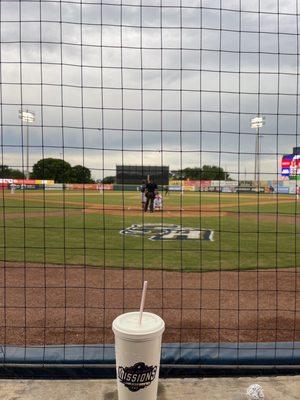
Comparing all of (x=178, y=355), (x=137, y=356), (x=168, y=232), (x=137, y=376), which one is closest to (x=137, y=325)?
(x=137, y=356)

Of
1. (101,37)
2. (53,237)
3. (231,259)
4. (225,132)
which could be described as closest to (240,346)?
(225,132)

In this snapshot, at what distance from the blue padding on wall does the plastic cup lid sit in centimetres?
96

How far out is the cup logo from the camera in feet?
10.1

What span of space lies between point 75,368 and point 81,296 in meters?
2.59

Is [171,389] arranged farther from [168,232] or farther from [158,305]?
[168,232]

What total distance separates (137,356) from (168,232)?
1136 cm

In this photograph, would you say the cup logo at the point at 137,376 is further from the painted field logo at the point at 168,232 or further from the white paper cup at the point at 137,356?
the painted field logo at the point at 168,232

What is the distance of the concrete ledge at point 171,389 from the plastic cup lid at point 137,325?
74 cm

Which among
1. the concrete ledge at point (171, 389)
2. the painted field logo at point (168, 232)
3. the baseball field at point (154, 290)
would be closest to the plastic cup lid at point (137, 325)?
the concrete ledge at point (171, 389)

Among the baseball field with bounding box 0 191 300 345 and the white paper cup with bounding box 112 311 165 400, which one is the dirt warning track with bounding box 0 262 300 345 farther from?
the white paper cup with bounding box 112 311 165 400

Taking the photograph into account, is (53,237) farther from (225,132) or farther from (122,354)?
(122,354)

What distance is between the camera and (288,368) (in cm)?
395

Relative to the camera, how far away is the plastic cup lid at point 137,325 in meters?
3.04

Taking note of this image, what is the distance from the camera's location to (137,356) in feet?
10.1
